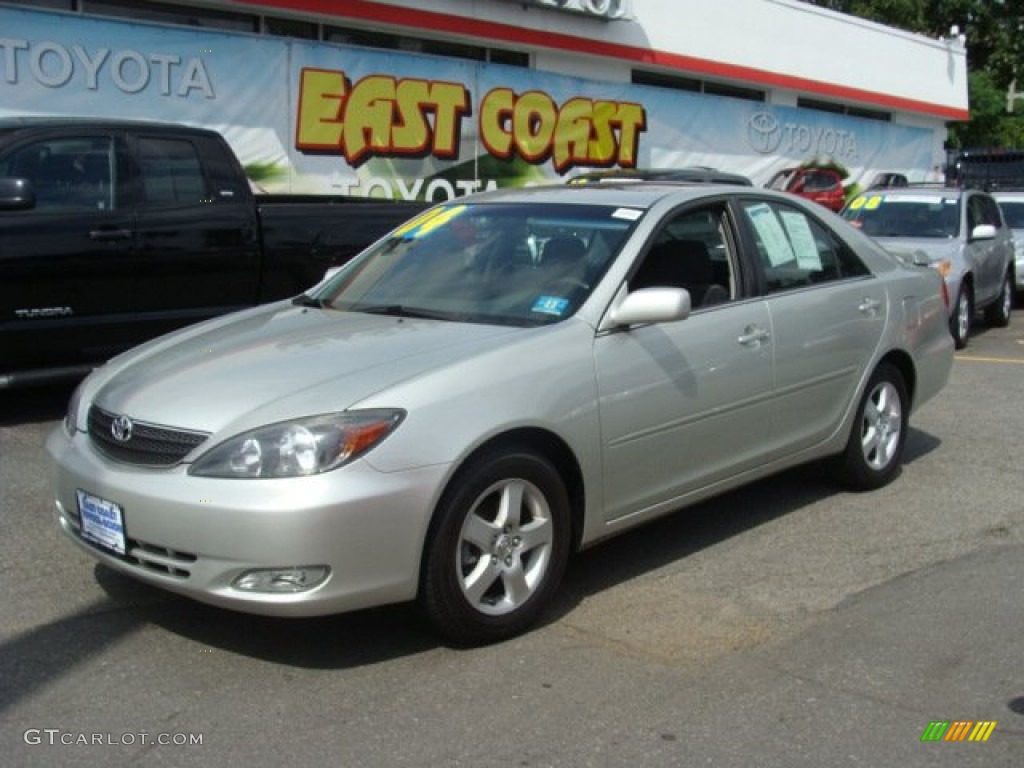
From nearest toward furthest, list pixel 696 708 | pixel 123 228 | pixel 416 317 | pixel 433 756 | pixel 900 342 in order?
pixel 433 756 < pixel 696 708 < pixel 416 317 < pixel 900 342 < pixel 123 228

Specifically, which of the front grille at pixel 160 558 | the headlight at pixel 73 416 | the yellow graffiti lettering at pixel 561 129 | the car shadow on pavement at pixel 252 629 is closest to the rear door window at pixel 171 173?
the headlight at pixel 73 416

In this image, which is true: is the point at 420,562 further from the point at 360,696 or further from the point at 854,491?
the point at 854,491

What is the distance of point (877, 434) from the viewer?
20.4ft

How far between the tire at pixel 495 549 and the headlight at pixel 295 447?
1.26 ft

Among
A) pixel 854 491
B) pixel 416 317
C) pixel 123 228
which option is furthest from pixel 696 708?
pixel 123 228

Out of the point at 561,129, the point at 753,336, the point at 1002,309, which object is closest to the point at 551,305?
the point at 753,336

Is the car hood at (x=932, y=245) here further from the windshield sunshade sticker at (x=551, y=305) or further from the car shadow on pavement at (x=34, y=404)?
the windshield sunshade sticker at (x=551, y=305)

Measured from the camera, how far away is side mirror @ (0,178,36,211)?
23.6 ft

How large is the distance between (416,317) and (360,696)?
1.63 m

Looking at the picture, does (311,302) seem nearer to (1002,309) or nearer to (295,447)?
(295,447)

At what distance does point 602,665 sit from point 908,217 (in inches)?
395

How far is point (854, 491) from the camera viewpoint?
6.29 metres

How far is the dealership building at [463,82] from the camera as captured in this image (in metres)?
14.2

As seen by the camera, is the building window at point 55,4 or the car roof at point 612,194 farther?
the building window at point 55,4
